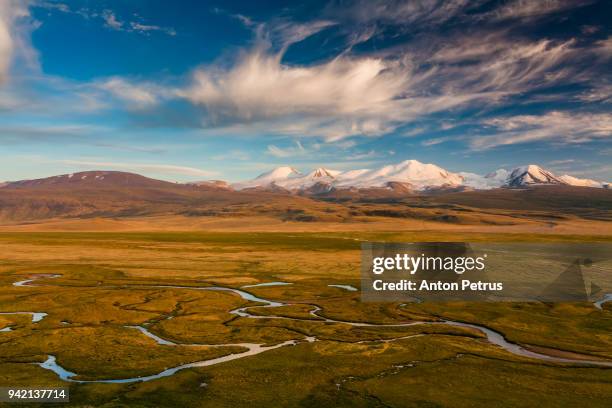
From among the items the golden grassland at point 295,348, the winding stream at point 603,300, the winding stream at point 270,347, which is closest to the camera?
the golden grassland at point 295,348

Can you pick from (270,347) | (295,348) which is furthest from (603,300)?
(270,347)

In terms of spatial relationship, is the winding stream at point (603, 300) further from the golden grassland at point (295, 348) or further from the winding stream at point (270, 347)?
the winding stream at point (270, 347)

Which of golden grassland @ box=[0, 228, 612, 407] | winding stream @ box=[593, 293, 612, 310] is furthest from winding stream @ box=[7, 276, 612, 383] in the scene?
winding stream @ box=[593, 293, 612, 310]

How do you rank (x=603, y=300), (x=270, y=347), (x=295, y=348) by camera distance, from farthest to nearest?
1. (x=603, y=300)
2. (x=270, y=347)
3. (x=295, y=348)

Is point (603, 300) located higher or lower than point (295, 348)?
higher

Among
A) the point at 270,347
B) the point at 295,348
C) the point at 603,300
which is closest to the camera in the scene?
the point at 295,348

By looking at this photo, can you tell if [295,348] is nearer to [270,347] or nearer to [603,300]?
[270,347]

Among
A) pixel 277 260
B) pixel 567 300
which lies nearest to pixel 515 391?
pixel 567 300

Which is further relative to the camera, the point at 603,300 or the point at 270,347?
the point at 603,300

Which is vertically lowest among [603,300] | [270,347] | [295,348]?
[270,347]

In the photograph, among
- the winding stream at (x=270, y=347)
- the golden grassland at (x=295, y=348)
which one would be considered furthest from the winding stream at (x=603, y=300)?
the winding stream at (x=270, y=347)

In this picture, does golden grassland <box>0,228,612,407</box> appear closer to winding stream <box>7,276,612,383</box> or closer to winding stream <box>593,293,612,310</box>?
winding stream <box>7,276,612,383</box>
